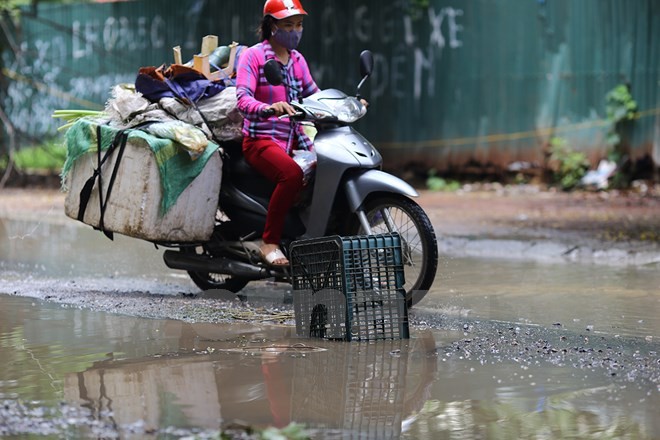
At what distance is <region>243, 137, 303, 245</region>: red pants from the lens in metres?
7.04

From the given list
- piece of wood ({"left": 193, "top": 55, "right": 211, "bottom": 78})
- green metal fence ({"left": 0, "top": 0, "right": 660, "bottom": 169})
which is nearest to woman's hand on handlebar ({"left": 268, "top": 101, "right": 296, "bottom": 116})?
piece of wood ({"left": 193, "top": 55, "right": 211, "bottom": 78})

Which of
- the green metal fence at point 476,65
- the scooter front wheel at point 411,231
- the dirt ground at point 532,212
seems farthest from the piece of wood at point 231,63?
the green metal fence at point 476,65

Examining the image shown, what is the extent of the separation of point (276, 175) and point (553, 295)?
2.13m

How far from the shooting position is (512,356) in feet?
18.0

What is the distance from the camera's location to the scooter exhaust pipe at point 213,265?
24.0 feet

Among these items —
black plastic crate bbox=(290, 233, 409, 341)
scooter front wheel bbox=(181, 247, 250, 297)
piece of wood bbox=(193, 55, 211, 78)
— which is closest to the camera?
black plastic crate bbox=(290, 233, 409, 341)

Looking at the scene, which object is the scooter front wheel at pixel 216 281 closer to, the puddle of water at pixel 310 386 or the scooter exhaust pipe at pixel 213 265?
the scooter exhaust pipe at pixel 213 265

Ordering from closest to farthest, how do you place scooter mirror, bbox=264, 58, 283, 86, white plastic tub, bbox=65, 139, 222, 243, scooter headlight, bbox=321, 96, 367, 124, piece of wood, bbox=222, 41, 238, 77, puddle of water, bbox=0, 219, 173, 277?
scooter mirror, bbox=264, 58, 283, 86, scooter headlight, bbox=321, 96, 367, 124, white plastic tub, bbox=65, 139, 222, 243, piece of wood, bbox=222, 41, 238, 77, puddle of water, bbox=0, 219, 173, 277

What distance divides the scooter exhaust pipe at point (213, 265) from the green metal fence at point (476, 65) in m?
8.30

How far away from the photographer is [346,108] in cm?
704

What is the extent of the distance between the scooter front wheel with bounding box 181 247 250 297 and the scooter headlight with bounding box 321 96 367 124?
4.99 ft

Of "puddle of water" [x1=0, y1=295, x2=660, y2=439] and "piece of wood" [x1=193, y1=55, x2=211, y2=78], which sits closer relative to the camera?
"puddle of water" [x1=0, y1=295, x2=660, y2=439]

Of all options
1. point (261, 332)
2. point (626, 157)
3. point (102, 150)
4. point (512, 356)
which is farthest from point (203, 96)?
point (626, 157)

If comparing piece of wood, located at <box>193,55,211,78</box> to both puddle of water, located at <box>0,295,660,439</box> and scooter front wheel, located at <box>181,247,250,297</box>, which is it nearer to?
scooter front wheel, located at <box>181,247,250,297</box>
